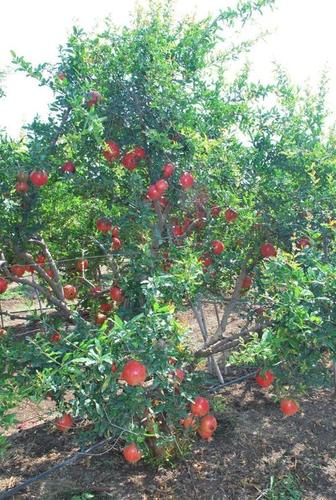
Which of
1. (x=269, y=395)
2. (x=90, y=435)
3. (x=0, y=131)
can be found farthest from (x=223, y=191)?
(x=269, y=395)

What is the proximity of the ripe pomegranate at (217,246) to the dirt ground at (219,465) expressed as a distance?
1.03 meters

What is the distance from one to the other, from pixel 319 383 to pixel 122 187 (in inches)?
70.0

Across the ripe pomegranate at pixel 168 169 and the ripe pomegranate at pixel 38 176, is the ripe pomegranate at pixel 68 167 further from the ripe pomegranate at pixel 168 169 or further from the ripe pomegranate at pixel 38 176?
the ripe pomegranate at pixel 168 169

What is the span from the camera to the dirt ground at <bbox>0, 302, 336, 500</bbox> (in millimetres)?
3047

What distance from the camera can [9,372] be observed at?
8.95 ft

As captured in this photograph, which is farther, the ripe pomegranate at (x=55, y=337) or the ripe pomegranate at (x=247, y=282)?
the ripe pomegranate at (x=247, y=282)

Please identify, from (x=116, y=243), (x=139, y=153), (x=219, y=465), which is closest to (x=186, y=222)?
(x=116, y=243)

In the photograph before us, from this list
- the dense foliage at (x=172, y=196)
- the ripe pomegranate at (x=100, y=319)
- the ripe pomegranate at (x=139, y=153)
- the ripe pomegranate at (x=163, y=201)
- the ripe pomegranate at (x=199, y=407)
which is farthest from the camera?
the ripe pomegranate at (x=100, y=319)

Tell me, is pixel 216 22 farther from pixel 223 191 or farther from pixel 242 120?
pixel 223 191

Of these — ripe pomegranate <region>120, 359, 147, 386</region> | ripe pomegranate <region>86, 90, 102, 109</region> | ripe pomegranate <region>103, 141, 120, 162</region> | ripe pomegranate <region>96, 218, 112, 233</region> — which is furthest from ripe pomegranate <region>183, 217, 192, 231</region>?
ripe pomegranate <region>120, 359, 147, 386</region>

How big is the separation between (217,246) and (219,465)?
59.7 inches

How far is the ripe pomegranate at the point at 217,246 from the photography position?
131 inches

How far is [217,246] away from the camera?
3330 millimetres

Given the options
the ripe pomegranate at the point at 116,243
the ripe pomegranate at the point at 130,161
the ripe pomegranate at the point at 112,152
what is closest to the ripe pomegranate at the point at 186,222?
the ripe pomegranate at the point at 116,243
